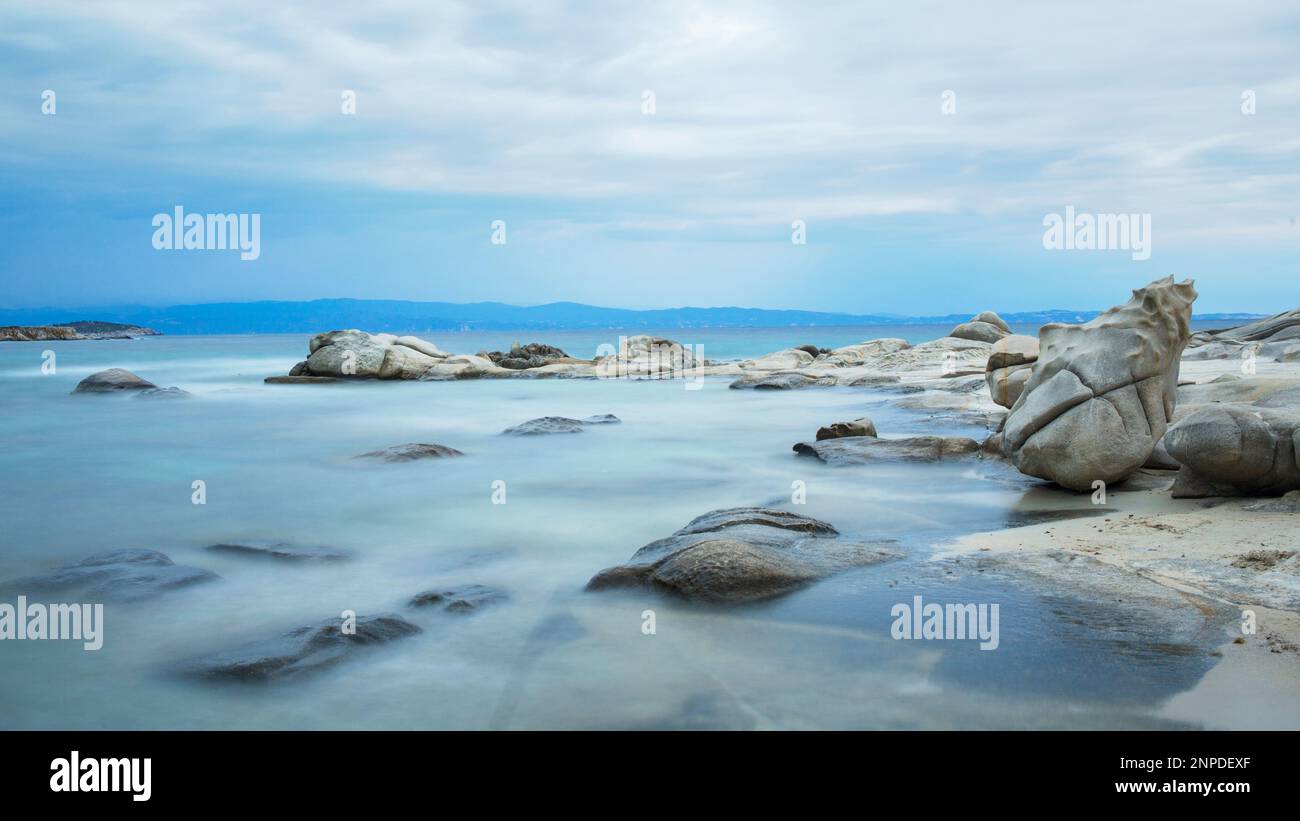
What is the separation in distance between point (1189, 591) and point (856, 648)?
1843mm

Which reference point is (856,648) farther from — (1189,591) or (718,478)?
(718,478)

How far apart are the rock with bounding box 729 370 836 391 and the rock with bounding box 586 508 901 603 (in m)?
17.4

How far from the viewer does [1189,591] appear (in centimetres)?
493

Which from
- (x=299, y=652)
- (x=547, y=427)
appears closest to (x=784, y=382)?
(x=547, y=427)

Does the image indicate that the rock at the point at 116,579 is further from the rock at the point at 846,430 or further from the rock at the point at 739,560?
the rock at the point at 846,430

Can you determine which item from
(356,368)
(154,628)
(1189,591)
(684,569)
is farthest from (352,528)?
(356,368)

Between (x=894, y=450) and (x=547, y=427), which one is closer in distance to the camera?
(x=894, y=450)

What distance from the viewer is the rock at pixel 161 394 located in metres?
22.3

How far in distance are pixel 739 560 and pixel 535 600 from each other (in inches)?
48.2

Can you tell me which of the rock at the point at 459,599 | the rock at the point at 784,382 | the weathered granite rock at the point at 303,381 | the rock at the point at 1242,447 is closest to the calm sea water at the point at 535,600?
the rock at the point at 459,599

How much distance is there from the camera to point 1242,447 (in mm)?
6566

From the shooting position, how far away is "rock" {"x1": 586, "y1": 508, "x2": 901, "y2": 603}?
5375 mm

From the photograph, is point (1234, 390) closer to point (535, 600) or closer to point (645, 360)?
point (535, 600)
